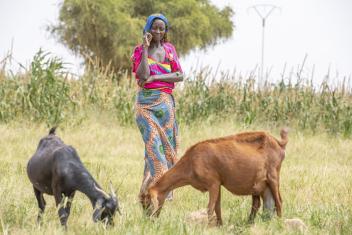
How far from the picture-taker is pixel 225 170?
21.1ft

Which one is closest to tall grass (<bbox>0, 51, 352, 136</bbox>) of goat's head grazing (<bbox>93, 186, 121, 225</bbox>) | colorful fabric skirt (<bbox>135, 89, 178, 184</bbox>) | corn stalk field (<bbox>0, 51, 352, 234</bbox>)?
corn stalk field (<bbox>0, 51, 352, 234</bbox>)

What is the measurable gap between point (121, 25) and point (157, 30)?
32003 mm

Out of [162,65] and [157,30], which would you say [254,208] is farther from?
[157,30]

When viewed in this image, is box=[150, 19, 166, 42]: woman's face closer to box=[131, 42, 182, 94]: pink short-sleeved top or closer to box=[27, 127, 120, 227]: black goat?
box=[131, 42, 182, 94]: pink short-sleeved top

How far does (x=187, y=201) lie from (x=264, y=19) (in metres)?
17.9

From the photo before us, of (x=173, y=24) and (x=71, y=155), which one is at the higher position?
(x=173, y=24)

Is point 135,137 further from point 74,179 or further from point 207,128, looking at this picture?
point 74,179

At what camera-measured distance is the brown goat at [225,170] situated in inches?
252

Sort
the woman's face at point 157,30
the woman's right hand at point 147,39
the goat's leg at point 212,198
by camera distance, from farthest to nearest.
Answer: the woman's face at point 157,30, the woman's right hand at point 147,39, the goat's leg at point 212,198

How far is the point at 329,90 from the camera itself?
683 inches

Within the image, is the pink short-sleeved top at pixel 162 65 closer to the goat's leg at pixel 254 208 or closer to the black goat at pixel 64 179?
the black goat at pixel 64 179

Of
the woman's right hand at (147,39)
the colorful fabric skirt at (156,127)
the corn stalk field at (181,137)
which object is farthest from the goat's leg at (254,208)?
the woman's right hand at (147,39)

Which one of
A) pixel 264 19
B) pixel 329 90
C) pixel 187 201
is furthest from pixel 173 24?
pixel 187 201

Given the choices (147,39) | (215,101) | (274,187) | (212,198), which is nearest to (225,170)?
(212,198)
